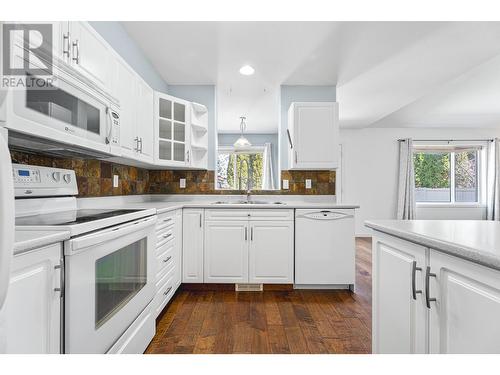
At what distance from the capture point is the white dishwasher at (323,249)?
115 inches

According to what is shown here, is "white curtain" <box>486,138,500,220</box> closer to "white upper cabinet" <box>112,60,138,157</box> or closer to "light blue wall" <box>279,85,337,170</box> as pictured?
"light blue wall" <box>279,85,337,170</box>

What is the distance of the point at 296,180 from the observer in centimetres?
356

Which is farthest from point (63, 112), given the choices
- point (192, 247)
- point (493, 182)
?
point (493, 182)

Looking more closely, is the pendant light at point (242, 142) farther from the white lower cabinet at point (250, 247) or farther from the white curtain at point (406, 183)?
the white curtain at point (406, 183)

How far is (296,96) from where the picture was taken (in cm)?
367

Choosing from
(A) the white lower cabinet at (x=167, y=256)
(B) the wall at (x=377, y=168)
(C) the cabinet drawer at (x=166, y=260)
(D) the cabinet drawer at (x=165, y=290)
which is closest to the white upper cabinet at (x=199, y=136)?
(A) the white lower cabinet at (x=167, y=256)

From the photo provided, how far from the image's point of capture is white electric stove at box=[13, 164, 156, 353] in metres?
1.07

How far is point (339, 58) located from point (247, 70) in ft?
3.25

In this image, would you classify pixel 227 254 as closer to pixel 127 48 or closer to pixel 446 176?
pixel 127 48

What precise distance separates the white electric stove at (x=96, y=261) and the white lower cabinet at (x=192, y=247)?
96cm

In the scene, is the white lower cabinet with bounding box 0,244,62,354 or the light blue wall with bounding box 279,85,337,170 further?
the light blue wall with bounding box 279,85,337,170

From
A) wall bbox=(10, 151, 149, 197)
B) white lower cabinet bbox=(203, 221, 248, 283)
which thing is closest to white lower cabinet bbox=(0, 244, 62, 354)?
wall bbox=(10, 151, 149, 197)

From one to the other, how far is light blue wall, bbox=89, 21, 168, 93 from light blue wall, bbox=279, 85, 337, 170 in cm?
154
